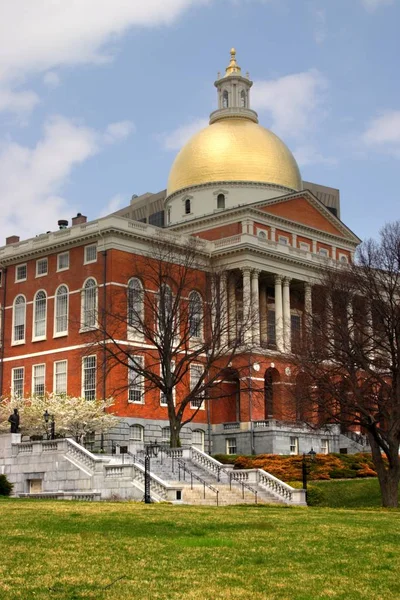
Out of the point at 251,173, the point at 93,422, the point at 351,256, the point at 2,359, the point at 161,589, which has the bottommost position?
the point at 161,589

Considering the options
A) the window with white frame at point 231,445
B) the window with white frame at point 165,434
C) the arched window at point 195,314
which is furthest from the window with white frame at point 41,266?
the window with white frame at point 231,445

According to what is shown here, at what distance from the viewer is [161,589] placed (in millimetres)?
13453

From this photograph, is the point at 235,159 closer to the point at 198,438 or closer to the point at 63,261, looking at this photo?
the point at 63,261

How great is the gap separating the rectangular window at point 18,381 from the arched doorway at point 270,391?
56.5 ft

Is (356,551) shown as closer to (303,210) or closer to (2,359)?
(2,359)

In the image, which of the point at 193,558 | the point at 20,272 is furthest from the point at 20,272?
the point at 193,558

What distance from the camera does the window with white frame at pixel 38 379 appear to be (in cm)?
6650

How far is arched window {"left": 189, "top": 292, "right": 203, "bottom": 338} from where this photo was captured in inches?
2311

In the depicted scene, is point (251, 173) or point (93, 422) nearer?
point (93, 422)

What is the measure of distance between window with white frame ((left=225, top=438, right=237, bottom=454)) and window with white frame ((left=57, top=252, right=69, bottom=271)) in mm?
16383

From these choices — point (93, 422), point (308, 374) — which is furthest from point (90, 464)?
point (93, 422)

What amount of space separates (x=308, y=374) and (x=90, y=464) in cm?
1108

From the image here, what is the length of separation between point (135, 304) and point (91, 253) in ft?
16.8

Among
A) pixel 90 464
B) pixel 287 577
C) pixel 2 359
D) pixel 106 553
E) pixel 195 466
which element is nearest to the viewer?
pixel 287 577
